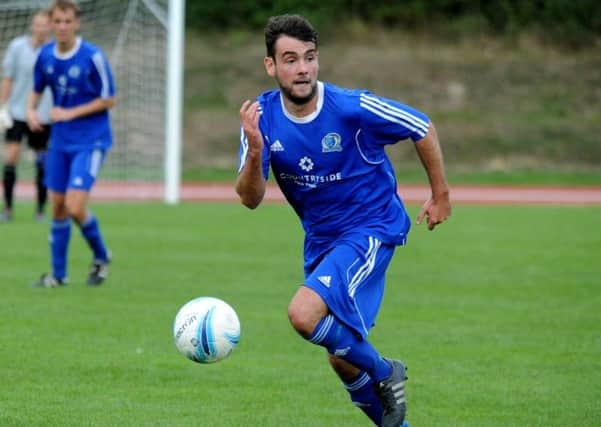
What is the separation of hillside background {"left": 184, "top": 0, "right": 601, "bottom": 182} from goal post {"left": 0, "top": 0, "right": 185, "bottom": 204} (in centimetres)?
488

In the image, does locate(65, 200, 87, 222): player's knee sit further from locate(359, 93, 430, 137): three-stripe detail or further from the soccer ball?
locate(359, 93, 430, 137): three-stripe detail

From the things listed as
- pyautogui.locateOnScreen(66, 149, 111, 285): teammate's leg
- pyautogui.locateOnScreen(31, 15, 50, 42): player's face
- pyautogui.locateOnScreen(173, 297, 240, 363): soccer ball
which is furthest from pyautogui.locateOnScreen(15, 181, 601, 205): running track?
pyautogui.locateOnScreen(173, 297, 240, 363): soccer ball

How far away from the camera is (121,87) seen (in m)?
20.2

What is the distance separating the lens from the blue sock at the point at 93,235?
31.3 ft

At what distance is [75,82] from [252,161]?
4855 millimetres

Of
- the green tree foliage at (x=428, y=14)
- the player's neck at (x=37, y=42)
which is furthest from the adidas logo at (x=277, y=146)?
the green tree foliage at (x=428, y=14)

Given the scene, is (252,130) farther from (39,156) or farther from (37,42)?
(39,156)

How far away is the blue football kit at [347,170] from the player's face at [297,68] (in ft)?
0.38

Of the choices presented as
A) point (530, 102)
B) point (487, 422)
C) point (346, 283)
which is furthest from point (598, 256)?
point (530, 102)

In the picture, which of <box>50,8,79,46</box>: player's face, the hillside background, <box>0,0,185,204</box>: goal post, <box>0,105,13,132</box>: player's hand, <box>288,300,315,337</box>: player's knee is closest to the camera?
<box>288,300,315,337</box>: player's knee

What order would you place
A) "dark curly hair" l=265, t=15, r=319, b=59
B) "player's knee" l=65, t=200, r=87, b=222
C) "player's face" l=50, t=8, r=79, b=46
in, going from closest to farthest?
"dark curly hair" l=265, t=15, r=319, b=59 < "player's face" l=50, t=8, r=79, b=46 < "player's knee" l=65, t=200, r=87, b=222

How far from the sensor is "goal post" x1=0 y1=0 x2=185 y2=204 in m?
19.4

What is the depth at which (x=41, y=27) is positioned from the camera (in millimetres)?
13578

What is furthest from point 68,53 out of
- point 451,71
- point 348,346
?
point 451,71
